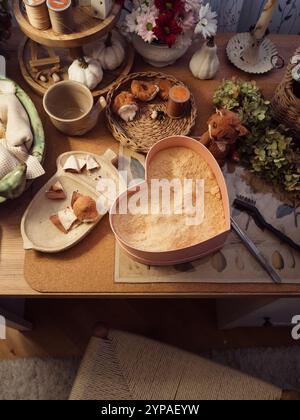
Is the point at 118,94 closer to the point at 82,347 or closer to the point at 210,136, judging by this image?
the point at 210,136

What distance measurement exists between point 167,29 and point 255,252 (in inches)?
22.9

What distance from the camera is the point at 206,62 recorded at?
1010 mm

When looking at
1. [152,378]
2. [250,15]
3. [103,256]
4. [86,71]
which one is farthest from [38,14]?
[152,378]

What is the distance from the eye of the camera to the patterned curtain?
1.17 meters

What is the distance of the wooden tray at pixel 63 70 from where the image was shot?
39.2 inches

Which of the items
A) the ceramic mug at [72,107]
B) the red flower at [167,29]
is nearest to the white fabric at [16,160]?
the ceramic mug at [72,107]

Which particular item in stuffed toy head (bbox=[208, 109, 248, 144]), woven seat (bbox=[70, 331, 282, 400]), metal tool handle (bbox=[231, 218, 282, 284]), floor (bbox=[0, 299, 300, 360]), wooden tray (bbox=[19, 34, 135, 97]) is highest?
stuffed toy head (bbox=[208, 109, 248, 144])

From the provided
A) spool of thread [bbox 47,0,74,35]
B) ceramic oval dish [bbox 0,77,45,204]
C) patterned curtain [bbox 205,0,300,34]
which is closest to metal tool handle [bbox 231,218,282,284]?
ceramic oval dish [bbox 0,77,45,204]

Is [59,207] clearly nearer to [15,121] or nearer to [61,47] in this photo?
[15,121]

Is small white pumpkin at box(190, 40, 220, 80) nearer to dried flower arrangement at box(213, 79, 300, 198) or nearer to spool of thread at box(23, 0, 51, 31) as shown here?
dried flower arrangement at box(213, 79, 300, 198)

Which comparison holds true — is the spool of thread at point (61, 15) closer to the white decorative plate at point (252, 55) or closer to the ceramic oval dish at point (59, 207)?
the ceramic oval dish at point (59, 207)

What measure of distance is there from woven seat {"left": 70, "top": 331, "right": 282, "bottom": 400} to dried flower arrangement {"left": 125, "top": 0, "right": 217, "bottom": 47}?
0.83 m
